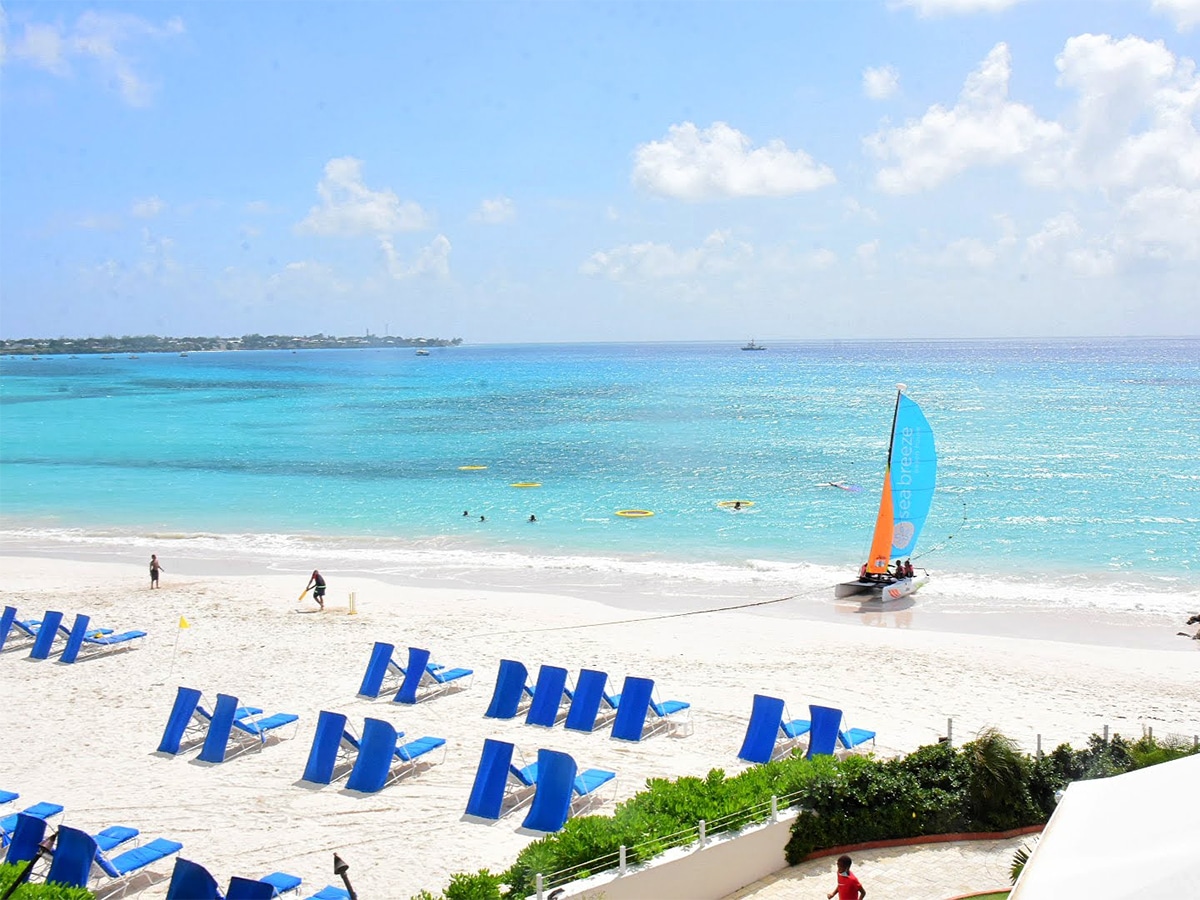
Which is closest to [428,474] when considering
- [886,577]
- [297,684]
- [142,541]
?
[142,541]

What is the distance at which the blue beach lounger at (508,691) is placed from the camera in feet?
50.3

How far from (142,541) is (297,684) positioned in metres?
20.4

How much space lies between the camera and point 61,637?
64.0 ft

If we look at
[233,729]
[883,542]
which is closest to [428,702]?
[233,729]

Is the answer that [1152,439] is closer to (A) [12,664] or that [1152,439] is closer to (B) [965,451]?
(B) [965,451]

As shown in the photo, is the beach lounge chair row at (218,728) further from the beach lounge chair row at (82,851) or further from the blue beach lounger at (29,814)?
the beach lounge chair row at (82,851)

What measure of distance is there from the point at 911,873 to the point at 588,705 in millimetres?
6129

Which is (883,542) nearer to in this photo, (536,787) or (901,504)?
(901,504)

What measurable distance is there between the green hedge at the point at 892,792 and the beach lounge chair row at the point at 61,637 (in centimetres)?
1225

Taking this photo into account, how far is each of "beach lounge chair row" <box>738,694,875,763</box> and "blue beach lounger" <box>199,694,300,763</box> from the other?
22.1ft

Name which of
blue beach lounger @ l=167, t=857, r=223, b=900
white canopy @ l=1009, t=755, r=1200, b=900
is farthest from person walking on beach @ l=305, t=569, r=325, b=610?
white canopy @ l=1009, t=755, r=1200, b=900

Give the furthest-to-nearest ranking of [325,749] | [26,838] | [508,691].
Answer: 1. [508,691]
2. [325,749]
3. [26,838]

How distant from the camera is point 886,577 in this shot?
82.3 feet

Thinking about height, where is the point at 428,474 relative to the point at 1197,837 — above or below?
below
